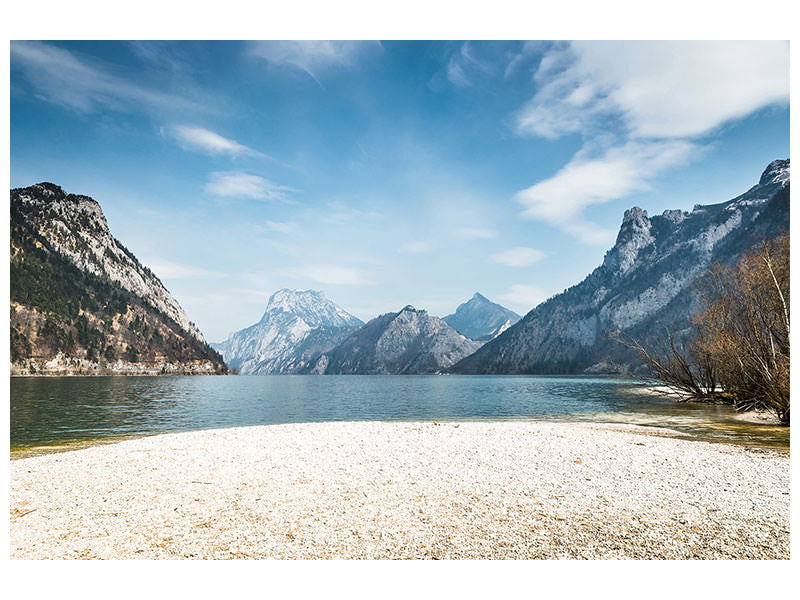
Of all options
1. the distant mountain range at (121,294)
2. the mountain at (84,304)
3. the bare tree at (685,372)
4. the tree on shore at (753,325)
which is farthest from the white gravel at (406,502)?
the mountain at (84,304)

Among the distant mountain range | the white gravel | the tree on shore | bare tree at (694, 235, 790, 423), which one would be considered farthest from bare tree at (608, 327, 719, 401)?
the distant mountain range

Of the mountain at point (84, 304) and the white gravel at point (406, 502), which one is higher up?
the mountain at point (84, 304)

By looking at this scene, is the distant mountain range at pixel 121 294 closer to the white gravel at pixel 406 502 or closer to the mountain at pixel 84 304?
the mountain at pixel 84 304

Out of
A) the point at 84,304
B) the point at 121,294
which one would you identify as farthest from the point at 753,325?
the point at 121,294

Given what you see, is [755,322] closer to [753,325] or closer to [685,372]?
[753,325]
